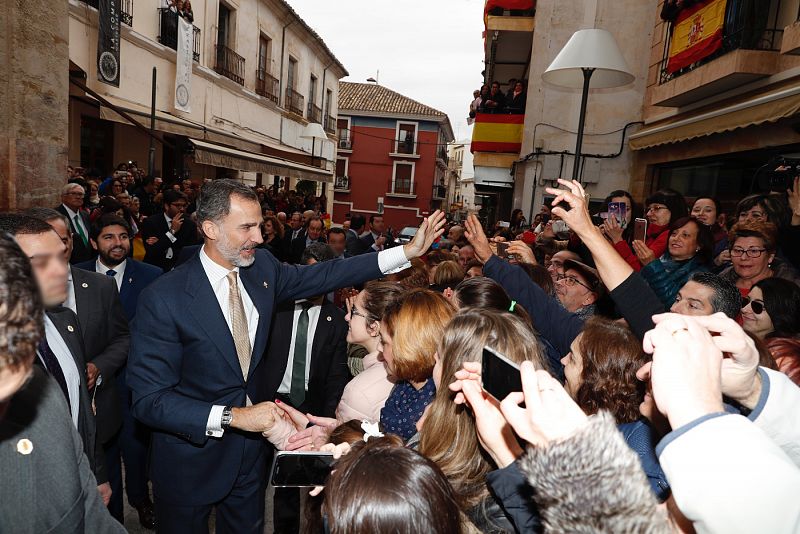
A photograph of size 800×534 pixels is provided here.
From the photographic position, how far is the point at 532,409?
0.95 meters

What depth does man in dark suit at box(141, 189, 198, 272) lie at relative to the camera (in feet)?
20.0

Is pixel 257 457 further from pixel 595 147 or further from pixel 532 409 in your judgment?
pixel 595 147

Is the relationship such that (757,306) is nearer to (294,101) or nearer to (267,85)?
(267,85)

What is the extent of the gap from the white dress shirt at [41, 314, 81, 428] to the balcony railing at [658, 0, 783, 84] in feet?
23.8

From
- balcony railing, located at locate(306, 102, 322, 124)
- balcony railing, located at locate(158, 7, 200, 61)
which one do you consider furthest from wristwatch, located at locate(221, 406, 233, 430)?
balcony railing, located at locate(306, 102, 322, 124)

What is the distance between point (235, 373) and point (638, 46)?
9989 mm

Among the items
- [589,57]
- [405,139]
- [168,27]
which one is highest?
[405,139]

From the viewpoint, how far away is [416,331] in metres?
2.11

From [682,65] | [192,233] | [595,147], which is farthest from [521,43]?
[192,233]

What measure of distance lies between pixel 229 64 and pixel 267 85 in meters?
3.34

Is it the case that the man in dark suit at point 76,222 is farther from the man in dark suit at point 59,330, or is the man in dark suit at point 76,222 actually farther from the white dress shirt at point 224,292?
the white dress shirt at point 224,292

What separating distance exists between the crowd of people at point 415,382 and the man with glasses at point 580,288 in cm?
1

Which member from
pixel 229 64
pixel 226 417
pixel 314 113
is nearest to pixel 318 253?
pixel 226 417

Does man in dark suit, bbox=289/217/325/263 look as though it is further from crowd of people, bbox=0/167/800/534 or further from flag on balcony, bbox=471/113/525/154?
flag on balcony, bbox=471/113/525/154
